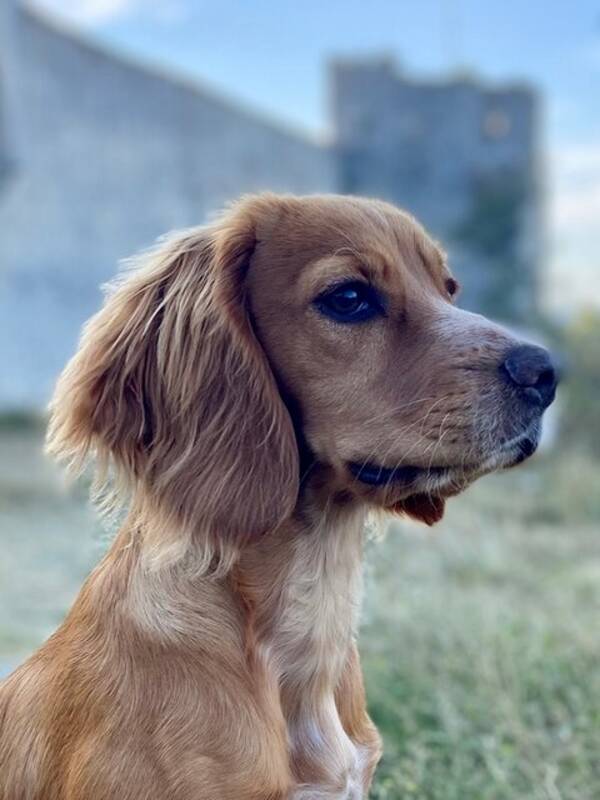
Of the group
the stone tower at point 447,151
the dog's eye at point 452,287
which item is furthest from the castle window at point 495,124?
the dog's eye at point 452,287

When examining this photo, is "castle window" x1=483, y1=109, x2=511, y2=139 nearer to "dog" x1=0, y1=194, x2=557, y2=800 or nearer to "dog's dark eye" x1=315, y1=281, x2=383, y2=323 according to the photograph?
"dog" x1=0, y1=194, x2=557, y2=800

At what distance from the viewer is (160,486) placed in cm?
264

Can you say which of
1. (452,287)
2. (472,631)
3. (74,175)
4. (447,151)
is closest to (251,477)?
(452,287)

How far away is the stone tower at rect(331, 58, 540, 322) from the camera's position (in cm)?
2700

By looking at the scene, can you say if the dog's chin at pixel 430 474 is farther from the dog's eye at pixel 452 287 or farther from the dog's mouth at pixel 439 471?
the dog's eye at pixel 452 287

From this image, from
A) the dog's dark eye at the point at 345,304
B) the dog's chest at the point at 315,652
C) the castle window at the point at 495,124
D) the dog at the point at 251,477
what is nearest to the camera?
the dog at the point at 251,477

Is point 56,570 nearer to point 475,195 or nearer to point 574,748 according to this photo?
point 574,748

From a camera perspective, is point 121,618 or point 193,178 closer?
point 121,618

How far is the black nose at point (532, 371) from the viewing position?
99.9 inches

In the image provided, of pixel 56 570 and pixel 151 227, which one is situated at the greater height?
pixel 56 570

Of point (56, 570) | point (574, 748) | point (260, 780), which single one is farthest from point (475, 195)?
point (260, 780)

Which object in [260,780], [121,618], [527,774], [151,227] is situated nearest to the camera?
[260,780]

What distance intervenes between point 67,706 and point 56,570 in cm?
568

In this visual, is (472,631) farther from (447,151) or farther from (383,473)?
(447,151)
